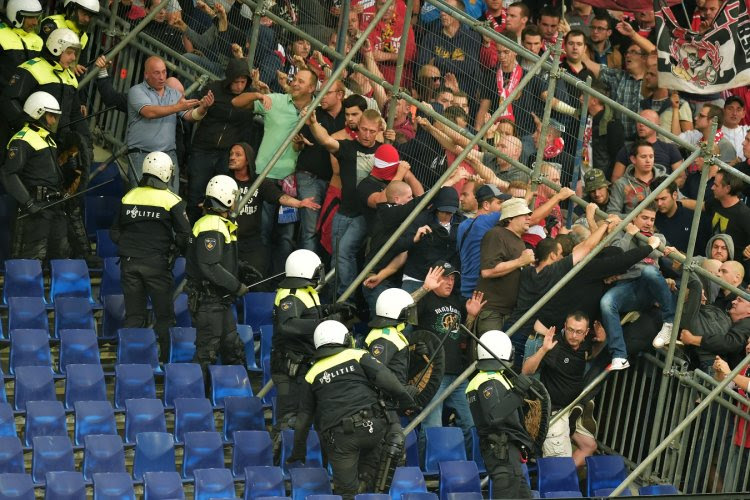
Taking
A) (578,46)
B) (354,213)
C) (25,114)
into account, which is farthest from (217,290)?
(578,46)

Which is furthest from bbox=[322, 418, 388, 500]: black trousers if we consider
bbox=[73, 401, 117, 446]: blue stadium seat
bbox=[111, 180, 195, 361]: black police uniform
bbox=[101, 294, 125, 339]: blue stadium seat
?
bbox=[101, 294, 125, 339]: blue stadium seat

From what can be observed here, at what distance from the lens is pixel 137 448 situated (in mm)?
13148

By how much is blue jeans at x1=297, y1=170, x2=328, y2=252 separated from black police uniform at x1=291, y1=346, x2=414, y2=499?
2.66m

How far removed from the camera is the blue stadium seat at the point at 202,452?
13.3 metres

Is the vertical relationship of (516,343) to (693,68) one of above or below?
below

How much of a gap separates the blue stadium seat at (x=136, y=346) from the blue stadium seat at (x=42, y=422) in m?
1.42

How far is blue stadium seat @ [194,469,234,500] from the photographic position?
1276cm

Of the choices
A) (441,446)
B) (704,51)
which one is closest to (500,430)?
(441,446)

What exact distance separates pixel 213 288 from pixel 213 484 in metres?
A: 2.19

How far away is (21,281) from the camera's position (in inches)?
589

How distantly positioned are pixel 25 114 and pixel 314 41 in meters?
2.71

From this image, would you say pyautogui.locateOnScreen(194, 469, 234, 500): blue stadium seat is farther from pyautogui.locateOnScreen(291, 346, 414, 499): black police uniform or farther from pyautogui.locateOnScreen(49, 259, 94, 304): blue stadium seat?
pyautogui.locateOnScreen(49, 259, 94, 304): blue stadium seat

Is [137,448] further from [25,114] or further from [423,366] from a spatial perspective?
[25,114]

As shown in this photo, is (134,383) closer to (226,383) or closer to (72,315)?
(226,383)
